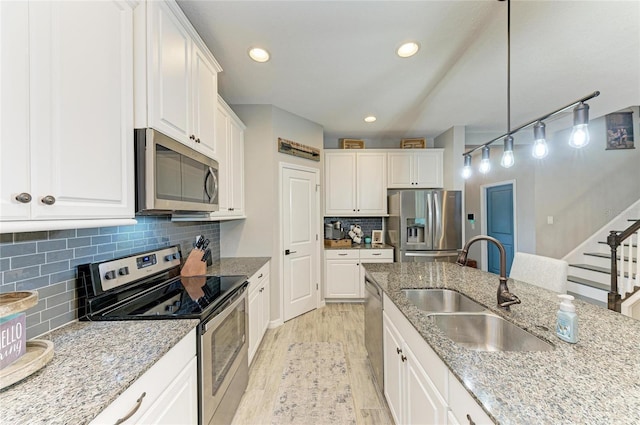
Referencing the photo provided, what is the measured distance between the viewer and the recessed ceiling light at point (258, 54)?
203 cm

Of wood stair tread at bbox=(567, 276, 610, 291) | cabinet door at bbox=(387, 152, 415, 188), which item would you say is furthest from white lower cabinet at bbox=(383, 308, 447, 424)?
wood stair tread at bbox=(567, 276, 610, 291)

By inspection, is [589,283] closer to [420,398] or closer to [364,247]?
[364,247]

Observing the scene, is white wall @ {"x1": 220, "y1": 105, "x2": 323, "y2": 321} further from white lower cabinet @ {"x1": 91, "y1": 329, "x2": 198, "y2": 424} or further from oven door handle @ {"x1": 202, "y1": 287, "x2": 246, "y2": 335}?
white lower cabinet @ {"x1": 91, "y1": 329, "x2": 198, "y2": 424}

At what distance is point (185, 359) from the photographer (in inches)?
44.0

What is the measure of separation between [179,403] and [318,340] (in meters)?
1.86

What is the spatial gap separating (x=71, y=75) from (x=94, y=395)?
1042 millimetres

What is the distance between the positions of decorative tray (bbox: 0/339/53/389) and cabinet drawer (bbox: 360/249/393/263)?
11.1ft

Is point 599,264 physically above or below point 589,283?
above

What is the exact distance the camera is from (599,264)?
12.3ft

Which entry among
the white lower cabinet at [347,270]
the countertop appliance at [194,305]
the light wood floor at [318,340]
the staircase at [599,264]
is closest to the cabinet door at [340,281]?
the white lower cabinet at [347,270]

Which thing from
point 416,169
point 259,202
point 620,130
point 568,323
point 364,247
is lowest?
point 364,247

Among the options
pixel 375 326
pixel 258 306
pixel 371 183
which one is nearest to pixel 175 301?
pixel 258 306

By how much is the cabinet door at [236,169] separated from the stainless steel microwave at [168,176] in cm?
73

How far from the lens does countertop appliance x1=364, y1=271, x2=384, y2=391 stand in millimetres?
1815
